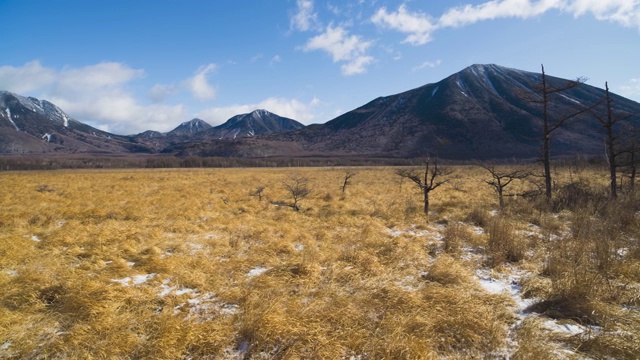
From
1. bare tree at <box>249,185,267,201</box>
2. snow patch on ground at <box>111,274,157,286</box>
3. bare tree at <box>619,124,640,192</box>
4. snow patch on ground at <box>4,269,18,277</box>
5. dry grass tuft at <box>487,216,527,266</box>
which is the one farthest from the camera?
bare tree at <box>249,185,267,201</box>

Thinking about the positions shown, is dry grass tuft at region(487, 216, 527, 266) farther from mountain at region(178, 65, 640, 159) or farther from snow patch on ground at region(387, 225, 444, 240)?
mountain at region(178, 65, 640, 159)

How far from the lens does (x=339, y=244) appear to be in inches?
316

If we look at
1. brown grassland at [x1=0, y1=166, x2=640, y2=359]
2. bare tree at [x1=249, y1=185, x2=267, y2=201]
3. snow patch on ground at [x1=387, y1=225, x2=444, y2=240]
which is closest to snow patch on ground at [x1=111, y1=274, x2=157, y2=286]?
brown grassland at [x1=0, y1=166, x2=640, y2=359]

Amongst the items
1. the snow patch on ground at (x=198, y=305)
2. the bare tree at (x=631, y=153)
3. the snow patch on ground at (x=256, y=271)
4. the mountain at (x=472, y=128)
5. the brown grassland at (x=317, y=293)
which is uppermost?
the mountain at (x=472, y=128)

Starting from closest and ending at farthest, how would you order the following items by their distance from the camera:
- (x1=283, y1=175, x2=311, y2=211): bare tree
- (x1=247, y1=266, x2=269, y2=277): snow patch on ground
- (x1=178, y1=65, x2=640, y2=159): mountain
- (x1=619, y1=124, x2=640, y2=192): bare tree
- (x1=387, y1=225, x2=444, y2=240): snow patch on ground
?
(x1=247, y1=266, x2=269, y2=277): snow patch on ground, (x1=387, y1=225, x2=444, y2=240): snow patch on ground, (x1=619, y1=124, x2=640, y2=192): bare tree, (x1=283, y1=175, x2=311, y2=211): bare tree, (x1=178, y1=65, x2=640, y2=159): mountain

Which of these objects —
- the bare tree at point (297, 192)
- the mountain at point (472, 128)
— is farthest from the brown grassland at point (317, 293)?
the mountain at point (472, 128)

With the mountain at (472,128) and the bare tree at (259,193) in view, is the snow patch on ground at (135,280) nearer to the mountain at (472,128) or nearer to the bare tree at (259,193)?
the bare tree at (259,193)

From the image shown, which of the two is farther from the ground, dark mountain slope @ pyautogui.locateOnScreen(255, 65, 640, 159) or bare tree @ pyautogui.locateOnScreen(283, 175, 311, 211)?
dark mountain slope @ pyautogui.locateOnScreen(255, 65, 640, 159)

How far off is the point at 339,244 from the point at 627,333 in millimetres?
5535

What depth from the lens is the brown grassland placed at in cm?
A: 346

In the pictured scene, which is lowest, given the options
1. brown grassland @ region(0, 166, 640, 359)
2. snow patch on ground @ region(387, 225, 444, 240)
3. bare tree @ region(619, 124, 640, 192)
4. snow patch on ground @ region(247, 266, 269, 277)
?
snow patch on ground @ region(387, 225, 444, 240)

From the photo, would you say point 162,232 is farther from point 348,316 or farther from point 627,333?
point 627,333

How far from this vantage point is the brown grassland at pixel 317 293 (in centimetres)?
346

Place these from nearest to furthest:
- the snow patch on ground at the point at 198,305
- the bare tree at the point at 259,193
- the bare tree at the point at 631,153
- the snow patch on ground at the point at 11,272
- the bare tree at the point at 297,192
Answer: the snow patch on ground at the point at 198,305, the snow patch on ground at the point at 11,272, the bare tree at the point at 631,153, the bare tree at the point at 297,192, the bare tree at the point at 259,193
